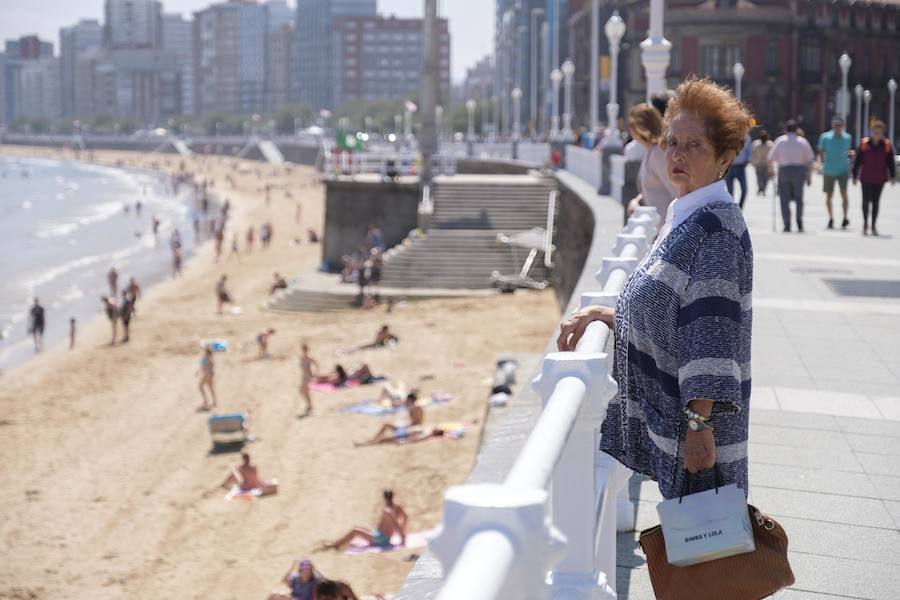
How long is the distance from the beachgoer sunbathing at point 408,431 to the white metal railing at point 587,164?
5.77 meters

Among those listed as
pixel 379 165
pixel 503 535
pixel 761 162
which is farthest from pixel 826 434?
pixel 379 165

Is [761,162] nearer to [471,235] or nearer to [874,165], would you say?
[874,165]

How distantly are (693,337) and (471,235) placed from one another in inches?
1104

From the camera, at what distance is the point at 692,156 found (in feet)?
9.45

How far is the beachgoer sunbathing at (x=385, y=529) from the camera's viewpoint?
11773mm

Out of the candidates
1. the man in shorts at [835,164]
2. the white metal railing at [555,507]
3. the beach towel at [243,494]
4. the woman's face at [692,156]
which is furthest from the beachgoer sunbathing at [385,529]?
the woman's face at [692,156]

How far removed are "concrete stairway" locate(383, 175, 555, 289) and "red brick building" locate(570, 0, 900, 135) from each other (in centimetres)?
3128

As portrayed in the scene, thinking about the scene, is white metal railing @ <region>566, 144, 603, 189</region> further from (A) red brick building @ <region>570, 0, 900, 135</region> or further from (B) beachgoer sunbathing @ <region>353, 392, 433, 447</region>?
(A) red brick building @ <region>570, 0, 900, 135</region>

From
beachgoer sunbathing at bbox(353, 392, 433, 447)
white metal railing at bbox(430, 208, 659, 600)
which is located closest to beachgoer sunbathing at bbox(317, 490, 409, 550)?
beachgoer sunbathing at bbox(353, 392, 433, 447)

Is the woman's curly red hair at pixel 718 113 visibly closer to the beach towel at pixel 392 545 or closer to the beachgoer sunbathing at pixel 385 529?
the beach towel at pixel 392 545

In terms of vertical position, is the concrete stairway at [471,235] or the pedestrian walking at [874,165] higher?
the pedestrian walking at [874,165]

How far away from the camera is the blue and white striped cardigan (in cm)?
265

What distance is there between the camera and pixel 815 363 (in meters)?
6.98

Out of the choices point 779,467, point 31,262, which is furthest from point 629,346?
point 31,262
